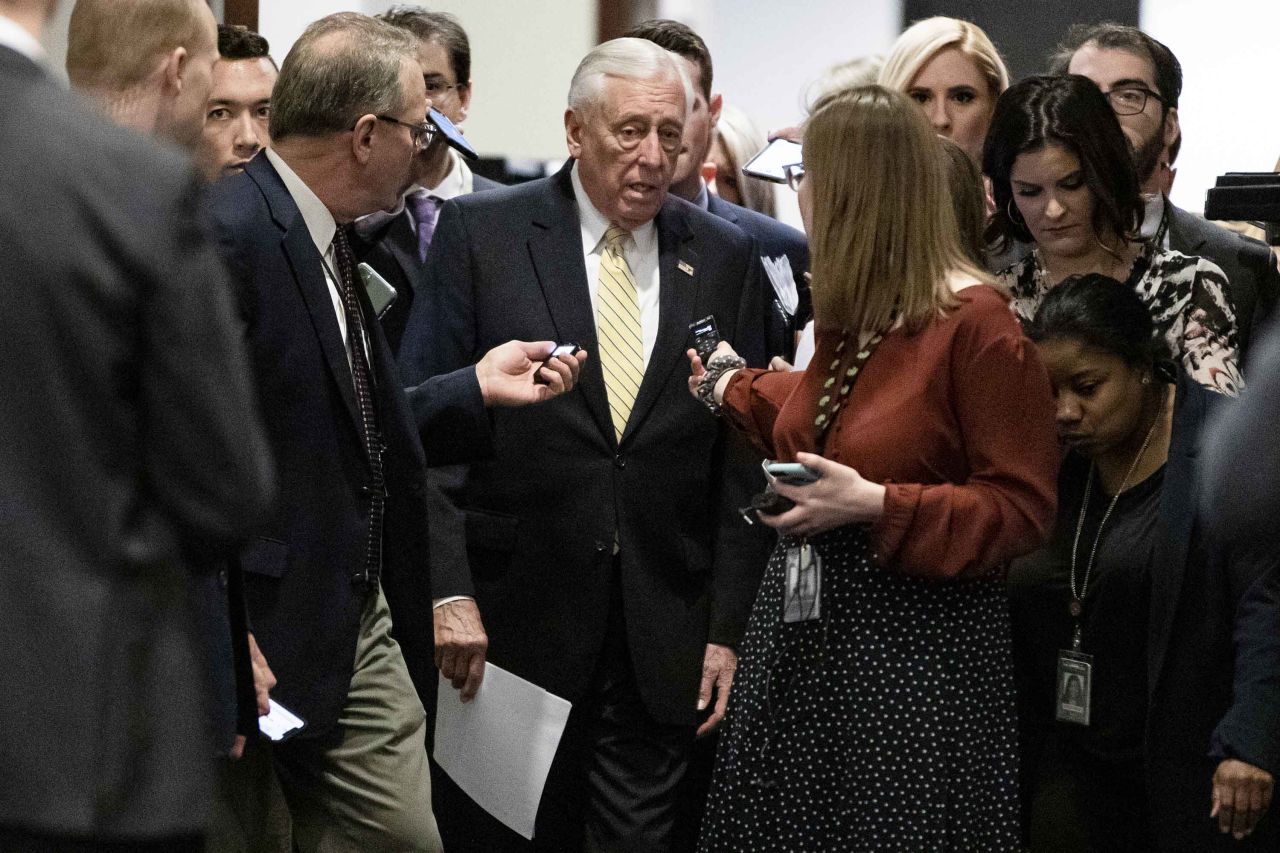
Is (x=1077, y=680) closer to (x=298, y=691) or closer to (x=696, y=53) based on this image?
(x=298, y=691)

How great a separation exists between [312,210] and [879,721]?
1368mm

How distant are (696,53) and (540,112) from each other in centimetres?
139

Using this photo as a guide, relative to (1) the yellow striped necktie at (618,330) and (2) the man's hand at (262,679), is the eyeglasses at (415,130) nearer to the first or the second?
(1) the yellow striped necktie at (618,330)

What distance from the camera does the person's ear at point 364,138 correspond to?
11.0 ft

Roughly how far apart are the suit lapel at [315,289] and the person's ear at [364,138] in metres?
0.20

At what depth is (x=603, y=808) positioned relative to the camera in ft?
12.8

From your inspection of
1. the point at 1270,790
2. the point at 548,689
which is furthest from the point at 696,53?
the point at 1270,790

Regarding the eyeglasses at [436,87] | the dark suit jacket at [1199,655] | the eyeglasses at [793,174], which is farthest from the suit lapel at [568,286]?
the eyeglasses at [436,87]

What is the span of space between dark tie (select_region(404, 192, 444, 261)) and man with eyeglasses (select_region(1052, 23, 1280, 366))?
166cm

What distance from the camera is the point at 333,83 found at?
3.36 meters

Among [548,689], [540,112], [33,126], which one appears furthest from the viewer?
[540,112]

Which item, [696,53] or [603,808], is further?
[696,53]

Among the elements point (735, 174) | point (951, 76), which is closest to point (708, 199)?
point (951, 76)

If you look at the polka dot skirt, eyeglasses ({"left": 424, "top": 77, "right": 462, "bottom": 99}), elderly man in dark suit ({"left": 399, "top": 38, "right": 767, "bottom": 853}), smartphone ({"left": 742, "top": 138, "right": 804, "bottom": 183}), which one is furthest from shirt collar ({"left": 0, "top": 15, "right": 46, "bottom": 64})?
eyeglasses ({"left": 424, "top": 77, "right": 462, "bottom": 99})
